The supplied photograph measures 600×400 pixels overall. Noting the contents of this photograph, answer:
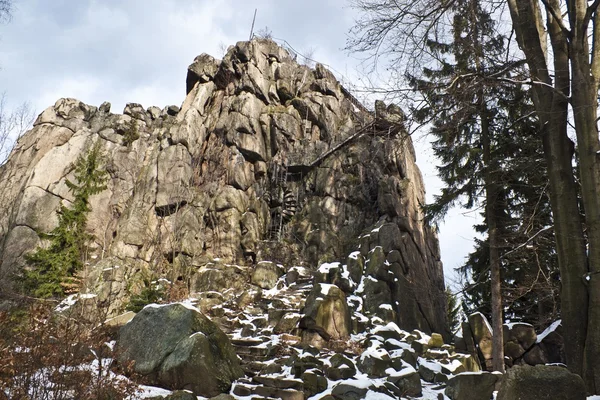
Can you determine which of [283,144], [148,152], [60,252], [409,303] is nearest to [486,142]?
[409,303]

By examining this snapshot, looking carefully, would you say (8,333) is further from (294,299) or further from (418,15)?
(294,299)

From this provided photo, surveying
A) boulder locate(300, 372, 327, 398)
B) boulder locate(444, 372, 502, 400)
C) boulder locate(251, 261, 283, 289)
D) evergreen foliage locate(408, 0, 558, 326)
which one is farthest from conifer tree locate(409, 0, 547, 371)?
boulder locate(251, 261, 283, 289)

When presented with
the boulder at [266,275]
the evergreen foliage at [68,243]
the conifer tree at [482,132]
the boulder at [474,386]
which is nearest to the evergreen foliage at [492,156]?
the conifer tree at [482,132]

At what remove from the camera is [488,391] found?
8062mm

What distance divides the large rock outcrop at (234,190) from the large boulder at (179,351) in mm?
7909

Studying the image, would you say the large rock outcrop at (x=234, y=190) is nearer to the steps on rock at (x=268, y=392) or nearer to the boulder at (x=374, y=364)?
the boulder at (x=374, y=364)

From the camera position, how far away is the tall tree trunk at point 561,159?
508 cm

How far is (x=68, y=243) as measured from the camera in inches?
800

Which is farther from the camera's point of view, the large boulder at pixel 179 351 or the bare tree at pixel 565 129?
the large boulder at pixel 179 351

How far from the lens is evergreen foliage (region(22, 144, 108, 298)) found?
18391mm

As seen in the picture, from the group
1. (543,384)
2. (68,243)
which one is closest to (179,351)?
(543,384)

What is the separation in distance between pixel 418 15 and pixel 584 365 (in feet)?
15.6

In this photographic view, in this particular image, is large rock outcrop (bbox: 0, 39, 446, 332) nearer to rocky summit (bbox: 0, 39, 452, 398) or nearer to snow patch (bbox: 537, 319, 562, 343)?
rocky summit (bbox: 0, 39, 452, 398)

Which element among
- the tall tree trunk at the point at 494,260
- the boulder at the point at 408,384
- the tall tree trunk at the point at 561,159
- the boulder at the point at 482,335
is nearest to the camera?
the tall tree trunk at the point at 561,159
